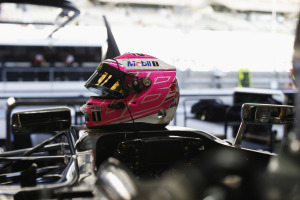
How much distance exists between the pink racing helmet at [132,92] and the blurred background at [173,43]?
4.33 meters

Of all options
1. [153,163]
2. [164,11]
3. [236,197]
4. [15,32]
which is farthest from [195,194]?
[15,32]

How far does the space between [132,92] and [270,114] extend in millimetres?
592

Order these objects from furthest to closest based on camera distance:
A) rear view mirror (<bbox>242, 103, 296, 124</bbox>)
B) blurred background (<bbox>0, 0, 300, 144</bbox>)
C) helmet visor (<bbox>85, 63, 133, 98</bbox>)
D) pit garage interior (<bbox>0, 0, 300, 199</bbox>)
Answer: blurred background (<bbox>0, 0, 300, 144</bbox>) → pit garage interior (<bbox>0, 0, 300, 199</bbox>) → helmet visor (<bbox>85, 63, 133, 98</bbox>) → rear view mirror (<bbox>242, 103, 296, 124</bbox>)

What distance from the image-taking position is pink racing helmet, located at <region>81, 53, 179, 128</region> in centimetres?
145

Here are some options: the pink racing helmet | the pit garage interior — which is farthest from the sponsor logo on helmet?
the pit garage interior

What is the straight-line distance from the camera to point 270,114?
49.8 inches

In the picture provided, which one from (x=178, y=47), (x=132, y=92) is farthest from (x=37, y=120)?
(x=178, y=47)

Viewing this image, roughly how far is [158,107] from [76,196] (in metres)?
0.86

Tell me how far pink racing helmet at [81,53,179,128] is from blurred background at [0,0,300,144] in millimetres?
4327

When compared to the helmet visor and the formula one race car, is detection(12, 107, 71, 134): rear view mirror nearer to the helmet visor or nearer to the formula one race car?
the formula one race car

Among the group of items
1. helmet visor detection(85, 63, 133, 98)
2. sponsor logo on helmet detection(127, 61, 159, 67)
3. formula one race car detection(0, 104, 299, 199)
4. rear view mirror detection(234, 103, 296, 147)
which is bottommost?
formula one race car detection(0, 104, 299, 199)

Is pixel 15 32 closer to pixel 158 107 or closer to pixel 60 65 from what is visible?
pixel 60 65

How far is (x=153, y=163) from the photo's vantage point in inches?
50.2

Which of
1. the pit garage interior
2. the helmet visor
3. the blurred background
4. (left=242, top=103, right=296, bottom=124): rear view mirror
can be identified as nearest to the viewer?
(left=242, top=103, right=296, bottom=124): rear view mirror
